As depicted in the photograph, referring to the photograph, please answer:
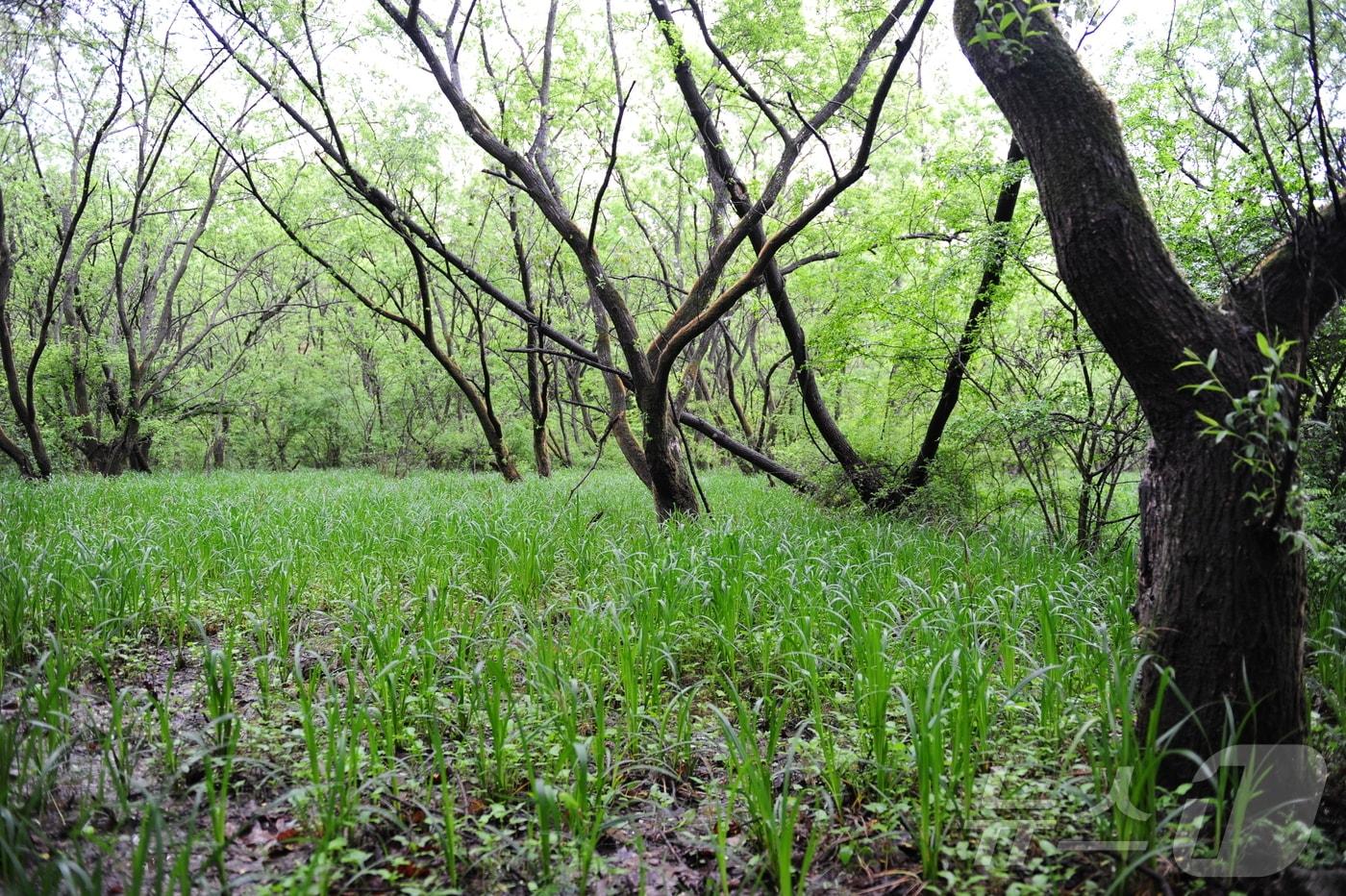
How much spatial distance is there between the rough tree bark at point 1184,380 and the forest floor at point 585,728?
236 millimetres

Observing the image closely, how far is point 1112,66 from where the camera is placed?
7840 millimetres

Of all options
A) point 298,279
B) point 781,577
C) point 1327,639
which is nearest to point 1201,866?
point 1327,639

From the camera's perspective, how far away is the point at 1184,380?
2.06 metres

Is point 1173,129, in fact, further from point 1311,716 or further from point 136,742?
point 136,742

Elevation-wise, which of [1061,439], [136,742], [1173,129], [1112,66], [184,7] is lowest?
[136,742]

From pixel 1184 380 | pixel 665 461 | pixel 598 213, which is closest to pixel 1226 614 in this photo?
pixel 1184 380

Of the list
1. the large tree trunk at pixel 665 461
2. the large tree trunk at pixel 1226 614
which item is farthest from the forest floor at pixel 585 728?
the large tree trunk at pixel 665 461

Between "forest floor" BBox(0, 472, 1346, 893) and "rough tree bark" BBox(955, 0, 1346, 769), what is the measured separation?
0.24 meters

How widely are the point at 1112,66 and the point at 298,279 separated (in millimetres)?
18295

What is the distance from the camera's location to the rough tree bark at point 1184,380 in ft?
6.52

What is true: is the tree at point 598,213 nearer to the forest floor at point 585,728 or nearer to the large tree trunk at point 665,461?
the large tree trunk at point 665,461

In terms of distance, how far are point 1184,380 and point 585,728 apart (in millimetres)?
2302

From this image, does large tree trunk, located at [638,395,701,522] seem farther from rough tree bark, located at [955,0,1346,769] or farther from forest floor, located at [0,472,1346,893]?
rough tree bark, located at [955,0,1346,769]

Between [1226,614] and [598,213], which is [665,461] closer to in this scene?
[598,213]
